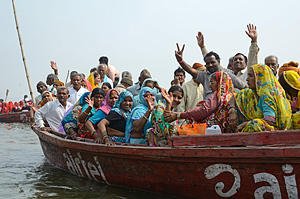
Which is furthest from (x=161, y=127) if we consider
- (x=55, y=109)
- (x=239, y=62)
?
(x=55, y=109)

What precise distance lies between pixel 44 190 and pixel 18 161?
3.33 metres

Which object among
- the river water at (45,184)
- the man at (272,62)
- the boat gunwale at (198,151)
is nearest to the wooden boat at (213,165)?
the boat gunwale at (198,151)

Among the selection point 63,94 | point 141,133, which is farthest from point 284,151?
point 63,94

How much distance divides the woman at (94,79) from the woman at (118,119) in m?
3.92

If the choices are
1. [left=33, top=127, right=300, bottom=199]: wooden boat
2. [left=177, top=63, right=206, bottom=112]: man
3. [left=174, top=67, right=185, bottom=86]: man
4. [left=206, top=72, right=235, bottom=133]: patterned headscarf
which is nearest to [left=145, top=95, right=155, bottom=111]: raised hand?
[left=33, top=127, right=300, bottom=199]: wooden boat

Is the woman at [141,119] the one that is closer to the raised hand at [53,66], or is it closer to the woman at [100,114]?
the woman at [100,114]

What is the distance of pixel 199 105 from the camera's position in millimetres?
4766

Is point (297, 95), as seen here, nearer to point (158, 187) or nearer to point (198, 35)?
point (158, 187)

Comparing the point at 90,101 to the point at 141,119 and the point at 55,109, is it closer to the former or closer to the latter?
the point at 141,119

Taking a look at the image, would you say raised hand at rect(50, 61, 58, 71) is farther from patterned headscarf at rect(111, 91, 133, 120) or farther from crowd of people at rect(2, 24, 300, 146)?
patterned headscarf at rect(111, 91, 133, 120)

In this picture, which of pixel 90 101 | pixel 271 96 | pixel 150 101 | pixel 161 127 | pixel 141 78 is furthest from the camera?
pixel 141 78

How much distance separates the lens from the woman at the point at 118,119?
17.6 ft

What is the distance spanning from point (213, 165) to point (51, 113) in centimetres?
471

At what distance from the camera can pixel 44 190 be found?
5.65 m
